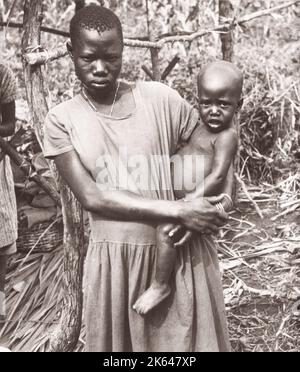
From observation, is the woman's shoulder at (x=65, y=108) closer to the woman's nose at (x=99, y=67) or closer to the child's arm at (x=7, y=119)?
the woman's nose at (x=99, y=67)

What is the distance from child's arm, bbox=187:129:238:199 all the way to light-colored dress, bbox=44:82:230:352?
0.26ft

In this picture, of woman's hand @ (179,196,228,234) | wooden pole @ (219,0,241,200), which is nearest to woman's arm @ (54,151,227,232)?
woman's hand @ (179,196,228,234)

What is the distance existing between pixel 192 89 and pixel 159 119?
1877 millimetres

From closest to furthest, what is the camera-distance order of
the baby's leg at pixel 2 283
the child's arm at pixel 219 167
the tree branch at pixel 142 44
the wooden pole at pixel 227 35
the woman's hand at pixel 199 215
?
the woman's hand at pixel 199 215
the child's arm at pixel 219 167
the tree branch at pixel 142 44
the baby's leg at pixel 2 283
the wooden pole at pixel 227 35

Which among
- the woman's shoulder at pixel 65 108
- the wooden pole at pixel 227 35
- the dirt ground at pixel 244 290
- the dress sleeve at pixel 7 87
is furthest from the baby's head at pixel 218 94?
the wooden pole at pixel 227 35

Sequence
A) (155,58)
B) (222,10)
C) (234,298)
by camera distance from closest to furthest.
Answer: (155,58) → (234,298) → (222,10)

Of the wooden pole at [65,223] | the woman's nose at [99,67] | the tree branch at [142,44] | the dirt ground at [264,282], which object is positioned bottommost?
the dirt ground at [264,282]

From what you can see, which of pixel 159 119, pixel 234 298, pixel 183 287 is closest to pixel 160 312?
pixel 183 287

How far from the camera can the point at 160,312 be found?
153 centimetres

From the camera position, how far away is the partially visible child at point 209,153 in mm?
1482

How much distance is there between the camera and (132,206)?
142 cm

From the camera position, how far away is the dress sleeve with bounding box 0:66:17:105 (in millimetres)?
2229

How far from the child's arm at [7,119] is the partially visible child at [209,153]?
924 millimetres

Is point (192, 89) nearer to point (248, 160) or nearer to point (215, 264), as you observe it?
point (248, 160)
